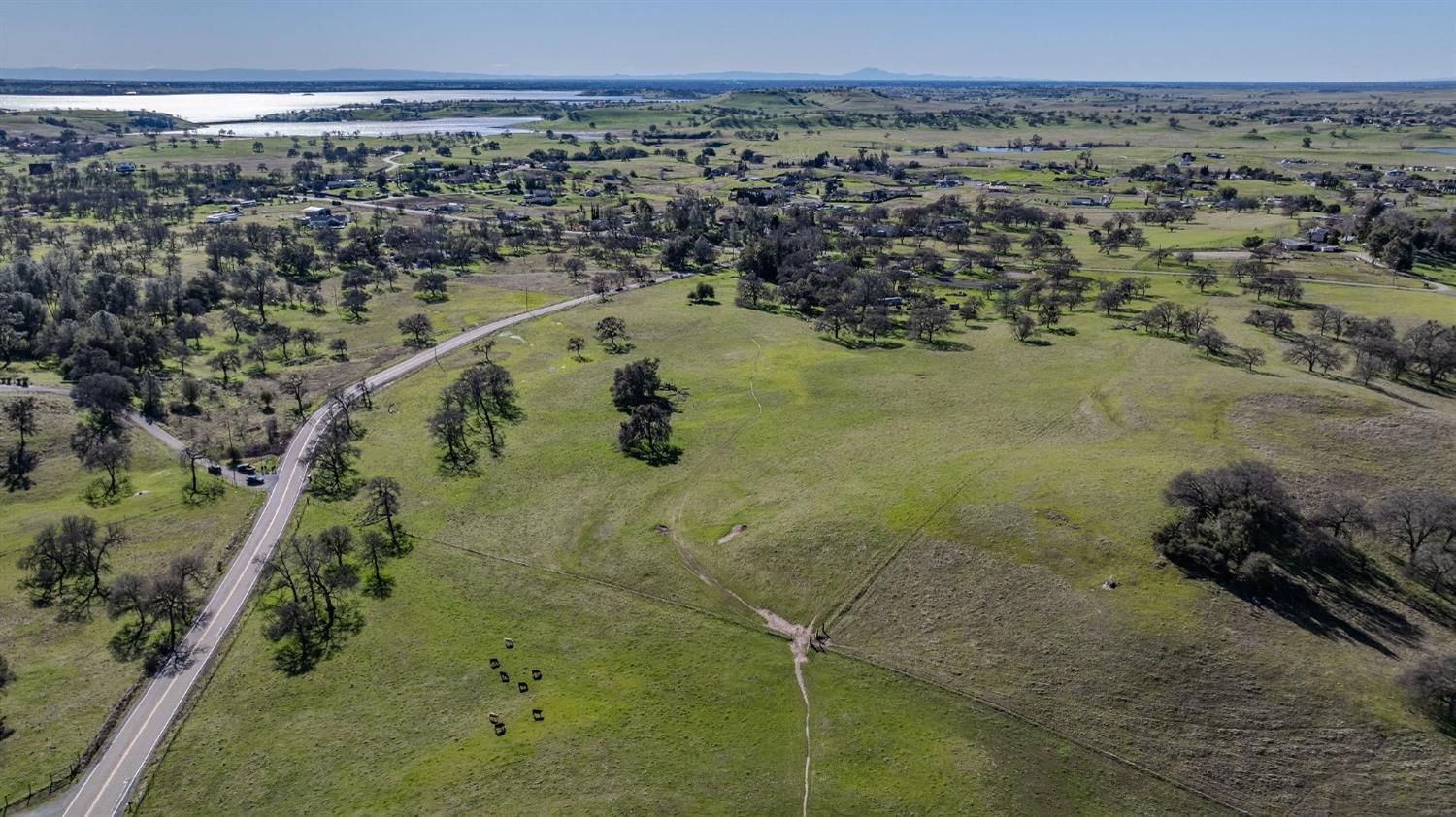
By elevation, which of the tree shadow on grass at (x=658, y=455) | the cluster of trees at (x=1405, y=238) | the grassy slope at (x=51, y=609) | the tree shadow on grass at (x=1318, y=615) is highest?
the cluster of trees at (x=1405, y=238)

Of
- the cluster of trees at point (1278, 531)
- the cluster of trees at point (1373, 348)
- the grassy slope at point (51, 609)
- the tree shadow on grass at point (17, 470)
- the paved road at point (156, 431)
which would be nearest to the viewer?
the grassy slope at point (51, 609)

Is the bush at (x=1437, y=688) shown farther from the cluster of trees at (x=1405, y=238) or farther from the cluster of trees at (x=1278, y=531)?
the cluster of trees at (x=1405, y=238)

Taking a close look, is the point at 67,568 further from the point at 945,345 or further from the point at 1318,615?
the point at 945,345

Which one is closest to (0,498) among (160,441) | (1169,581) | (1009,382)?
(160,441)

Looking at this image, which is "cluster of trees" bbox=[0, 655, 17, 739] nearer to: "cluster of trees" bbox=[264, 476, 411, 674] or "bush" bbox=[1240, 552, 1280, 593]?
"cluster of trees" bbox=[264, 476, 411, 674]

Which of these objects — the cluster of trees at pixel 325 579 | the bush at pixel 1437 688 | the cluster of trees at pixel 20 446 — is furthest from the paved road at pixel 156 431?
the bush at pixel 1437 688

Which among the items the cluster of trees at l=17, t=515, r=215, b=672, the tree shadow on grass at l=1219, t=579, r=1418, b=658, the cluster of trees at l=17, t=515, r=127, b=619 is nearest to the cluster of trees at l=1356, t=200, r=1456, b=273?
the tree shadow on grass at l=1219, t=579, r=1418, b=658

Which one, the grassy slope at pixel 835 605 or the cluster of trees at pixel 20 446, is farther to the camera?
the cluster of trees at pixel 20 446
